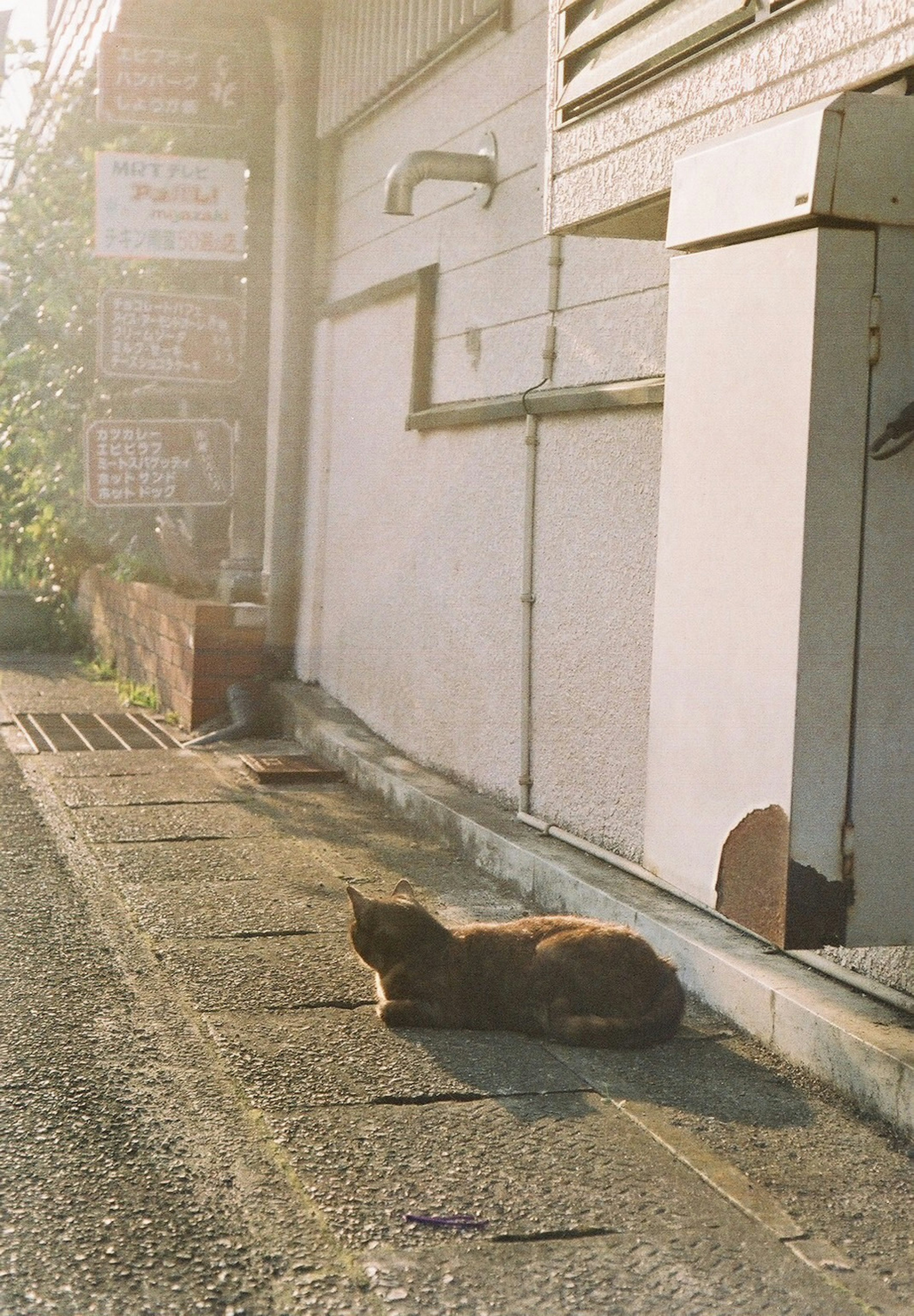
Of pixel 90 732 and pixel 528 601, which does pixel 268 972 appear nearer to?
pixel 528 601

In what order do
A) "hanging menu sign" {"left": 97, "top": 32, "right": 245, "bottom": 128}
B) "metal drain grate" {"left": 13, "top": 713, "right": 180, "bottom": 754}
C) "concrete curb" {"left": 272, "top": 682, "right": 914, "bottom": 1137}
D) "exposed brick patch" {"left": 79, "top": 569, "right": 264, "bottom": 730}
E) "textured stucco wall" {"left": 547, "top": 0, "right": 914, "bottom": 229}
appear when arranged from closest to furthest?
1. "textured stucco wall" {"left": 547, "top": 0, "right": 914, "bottom": 229}
2. "concrete curb" {"left": 272, "top": 682, "right": 914, "bottom": 1137}
3. "metal drain grate" {"left": 13, "top": 713, "right": 180, "bottom": 754}
4. "exposed brick patch" {"left": 79, "top": 569, "right": 264, "bottom": 730}
5. "hanging menu sign" {"left": 97, "top": 32, "right": 245, "bottom": 128}

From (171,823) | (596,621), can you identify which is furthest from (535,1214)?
(171,823)

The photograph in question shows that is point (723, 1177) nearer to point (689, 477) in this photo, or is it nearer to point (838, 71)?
point (689, 477)

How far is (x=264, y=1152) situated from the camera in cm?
341

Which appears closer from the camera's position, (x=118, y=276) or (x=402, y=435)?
(x=402, y=435)

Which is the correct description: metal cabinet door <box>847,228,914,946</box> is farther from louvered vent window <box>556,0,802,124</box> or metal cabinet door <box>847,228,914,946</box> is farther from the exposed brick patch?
the exposed brick patch

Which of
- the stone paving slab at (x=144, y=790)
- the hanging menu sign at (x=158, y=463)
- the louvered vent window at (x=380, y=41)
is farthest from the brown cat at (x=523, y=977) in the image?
the hanging menu sign at (x=158, y=463)

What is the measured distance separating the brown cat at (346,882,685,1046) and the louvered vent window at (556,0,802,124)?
2.36 m

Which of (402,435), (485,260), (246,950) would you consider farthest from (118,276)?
(246,950)

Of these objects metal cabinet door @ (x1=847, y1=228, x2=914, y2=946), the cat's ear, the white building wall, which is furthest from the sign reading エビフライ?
metal cabinet door @ (x1=847, y1=228, x2=914, y2=946)

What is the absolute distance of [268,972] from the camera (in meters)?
4.69

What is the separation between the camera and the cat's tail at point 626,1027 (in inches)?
162

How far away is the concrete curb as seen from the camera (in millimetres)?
3693

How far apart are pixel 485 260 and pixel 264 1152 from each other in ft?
15.1
